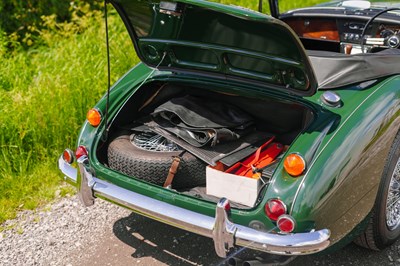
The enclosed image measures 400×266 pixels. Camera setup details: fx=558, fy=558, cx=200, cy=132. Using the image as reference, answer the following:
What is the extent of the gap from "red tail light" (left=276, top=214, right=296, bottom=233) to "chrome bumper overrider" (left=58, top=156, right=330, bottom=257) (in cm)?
5

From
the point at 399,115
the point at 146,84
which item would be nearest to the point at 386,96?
the point at 399,115

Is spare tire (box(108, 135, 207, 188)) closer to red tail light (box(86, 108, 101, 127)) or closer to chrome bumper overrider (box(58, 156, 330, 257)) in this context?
chrome bumper overrider (box(58, 156, 330, 257))

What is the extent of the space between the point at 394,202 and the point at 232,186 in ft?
3.92

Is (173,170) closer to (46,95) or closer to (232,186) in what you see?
(232,186)

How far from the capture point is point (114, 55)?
624cm

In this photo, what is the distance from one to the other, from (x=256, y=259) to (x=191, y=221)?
434 millimetres

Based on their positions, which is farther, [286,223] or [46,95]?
[46,95]

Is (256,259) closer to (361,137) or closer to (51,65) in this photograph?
(361,137)

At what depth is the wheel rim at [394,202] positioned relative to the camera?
3658 millimetres

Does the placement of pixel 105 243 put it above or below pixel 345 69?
below

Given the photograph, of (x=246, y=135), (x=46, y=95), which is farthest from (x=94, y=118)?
(x=46, y=95)

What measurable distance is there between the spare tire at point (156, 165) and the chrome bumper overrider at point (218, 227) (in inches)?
7.7

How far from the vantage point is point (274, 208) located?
3016 millimetres

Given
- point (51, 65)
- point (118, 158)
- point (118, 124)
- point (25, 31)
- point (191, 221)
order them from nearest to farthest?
point (191, 221)
point (118, 158)
point (118, 124)
point (51, 65)
point (25, 31)
